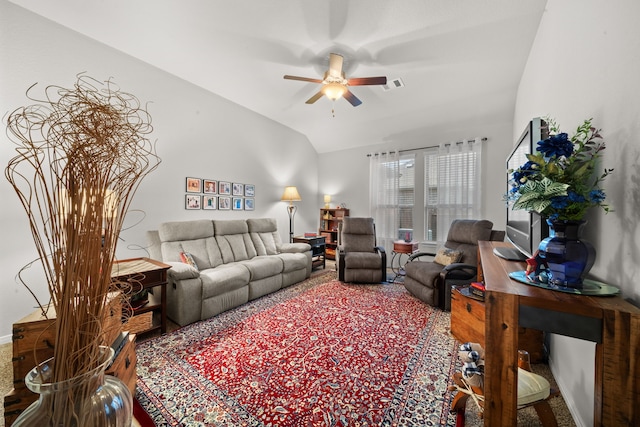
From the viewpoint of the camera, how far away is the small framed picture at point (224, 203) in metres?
3.93

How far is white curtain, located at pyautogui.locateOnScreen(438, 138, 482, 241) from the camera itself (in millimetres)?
4090

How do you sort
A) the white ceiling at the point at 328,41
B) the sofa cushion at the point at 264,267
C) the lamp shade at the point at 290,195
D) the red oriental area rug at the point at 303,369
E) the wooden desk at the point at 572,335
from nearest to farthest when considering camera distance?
the wooden desk at the point at 572,335
the red oriental area rug at the point at 303,369
the white ceiling at the point at 328,41
the sofa cushion at the point at 264,267
the lamp shade at the point at 290,195

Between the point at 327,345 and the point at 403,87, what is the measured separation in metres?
3.41

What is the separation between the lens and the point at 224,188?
13.1 ft

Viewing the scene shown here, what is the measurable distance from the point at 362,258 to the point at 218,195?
2506mm

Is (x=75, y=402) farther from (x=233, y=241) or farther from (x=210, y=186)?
(x=210, y=186)

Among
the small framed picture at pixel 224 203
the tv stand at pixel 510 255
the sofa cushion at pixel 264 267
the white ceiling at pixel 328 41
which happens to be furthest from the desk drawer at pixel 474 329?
the small framed picture at pixel 224 203

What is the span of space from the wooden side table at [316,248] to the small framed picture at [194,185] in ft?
6.51

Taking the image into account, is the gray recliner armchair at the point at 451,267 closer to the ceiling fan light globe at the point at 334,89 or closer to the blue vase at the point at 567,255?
the blue vase at the point at 567,255

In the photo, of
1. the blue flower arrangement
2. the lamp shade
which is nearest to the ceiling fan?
the blue flower arrangement

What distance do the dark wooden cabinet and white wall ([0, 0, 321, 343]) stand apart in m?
0.42

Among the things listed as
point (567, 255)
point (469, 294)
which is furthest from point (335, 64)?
point (469, 294)

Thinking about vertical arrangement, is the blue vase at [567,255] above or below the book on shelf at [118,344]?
above

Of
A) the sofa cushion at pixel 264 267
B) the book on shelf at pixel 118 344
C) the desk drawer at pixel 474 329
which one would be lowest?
the desk drawer at pixel 474 329
